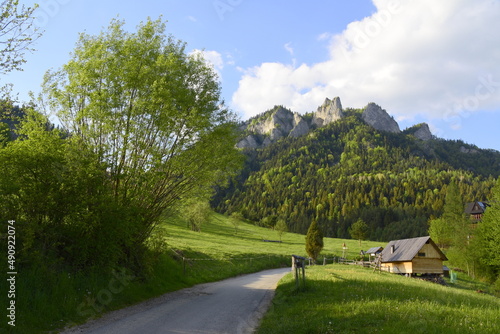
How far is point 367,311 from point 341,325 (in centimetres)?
170

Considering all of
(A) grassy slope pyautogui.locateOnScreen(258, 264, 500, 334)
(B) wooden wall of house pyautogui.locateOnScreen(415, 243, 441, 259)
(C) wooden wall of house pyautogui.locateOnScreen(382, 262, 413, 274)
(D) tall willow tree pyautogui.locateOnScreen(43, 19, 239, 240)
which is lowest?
(C) wooden wall of house pyautogui.locateOnScreen(382, 262, 413, 274)

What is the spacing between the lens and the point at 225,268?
33.9 meters

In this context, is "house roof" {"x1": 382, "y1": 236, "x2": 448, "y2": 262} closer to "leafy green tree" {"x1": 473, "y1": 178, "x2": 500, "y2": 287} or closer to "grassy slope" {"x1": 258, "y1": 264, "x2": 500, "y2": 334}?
"leafy green tree" {"x1": 473, "y1": 178, "x2": 500, "y2": 287}

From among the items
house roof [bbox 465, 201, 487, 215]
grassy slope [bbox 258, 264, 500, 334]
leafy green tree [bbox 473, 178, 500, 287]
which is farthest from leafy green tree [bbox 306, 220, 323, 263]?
house roof [bbox 465, 201, 487, 215]

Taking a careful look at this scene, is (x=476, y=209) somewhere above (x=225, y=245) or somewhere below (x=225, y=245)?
above

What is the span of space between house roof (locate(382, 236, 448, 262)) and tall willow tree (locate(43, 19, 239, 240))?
4607cm

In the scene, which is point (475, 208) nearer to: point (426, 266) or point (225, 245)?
point (426, 266)

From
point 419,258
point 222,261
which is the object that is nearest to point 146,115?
point 222,261

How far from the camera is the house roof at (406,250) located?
5475 cm

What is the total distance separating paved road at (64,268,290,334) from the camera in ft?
36.7

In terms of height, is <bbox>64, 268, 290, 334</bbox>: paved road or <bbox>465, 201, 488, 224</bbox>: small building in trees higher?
<bbox>465, 201, 488, 224</bbox>: small building in trees

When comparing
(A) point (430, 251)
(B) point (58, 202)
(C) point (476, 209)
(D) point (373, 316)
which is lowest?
(D) point (373, 316)

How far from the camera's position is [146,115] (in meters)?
18.0

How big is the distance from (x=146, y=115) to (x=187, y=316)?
1032cm
